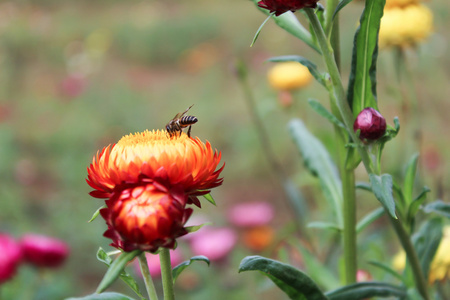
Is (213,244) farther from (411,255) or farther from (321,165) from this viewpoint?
(411,255)

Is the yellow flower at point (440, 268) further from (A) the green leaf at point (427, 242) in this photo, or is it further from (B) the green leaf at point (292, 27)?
(B) the green leaf at point (292, 27)

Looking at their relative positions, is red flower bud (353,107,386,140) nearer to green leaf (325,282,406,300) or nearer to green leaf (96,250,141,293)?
green leaf (325,282,406,300)

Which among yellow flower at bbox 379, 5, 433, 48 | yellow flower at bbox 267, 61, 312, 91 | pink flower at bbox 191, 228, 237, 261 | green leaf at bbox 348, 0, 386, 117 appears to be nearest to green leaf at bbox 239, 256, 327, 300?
green leaf at bbox 348, 0, 386, 117

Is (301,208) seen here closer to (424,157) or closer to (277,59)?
(277,59)

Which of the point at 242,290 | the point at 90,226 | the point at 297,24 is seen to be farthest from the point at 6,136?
the point at 297,24

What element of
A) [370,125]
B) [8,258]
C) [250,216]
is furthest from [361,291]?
[250,216]

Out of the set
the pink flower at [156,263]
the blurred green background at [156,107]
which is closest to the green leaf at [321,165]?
the blurred green background at [156,107]
